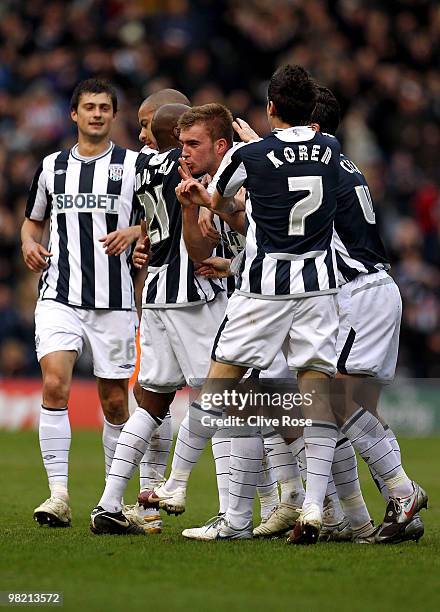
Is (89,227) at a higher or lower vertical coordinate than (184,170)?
lower

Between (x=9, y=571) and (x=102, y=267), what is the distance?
110 inches

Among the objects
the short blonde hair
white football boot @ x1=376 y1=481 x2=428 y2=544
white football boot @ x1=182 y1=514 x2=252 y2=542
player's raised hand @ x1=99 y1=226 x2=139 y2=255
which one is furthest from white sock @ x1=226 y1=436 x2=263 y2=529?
→ the short blonde hair

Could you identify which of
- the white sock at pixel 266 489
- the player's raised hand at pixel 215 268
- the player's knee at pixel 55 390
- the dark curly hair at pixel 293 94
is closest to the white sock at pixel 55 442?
the player's knee at pixel 55 390

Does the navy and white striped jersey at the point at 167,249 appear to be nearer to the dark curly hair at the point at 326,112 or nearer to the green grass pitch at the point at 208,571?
the dark curly hair at the point at 326,112

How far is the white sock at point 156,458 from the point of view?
7.87 metres

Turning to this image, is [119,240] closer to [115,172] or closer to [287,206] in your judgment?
[115,172]

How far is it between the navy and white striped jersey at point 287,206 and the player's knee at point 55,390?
1699mm

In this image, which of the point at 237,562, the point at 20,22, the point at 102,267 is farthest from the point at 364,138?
the point at 237,562

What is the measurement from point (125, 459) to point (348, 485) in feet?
3.86

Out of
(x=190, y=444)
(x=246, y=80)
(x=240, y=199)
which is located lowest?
(x=190, y=444)

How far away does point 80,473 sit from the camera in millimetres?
11414

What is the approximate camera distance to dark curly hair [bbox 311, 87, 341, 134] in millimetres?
7301

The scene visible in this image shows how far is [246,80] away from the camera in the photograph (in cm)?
1917

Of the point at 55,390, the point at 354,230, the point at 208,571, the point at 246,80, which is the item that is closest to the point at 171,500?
the point at 208,571
